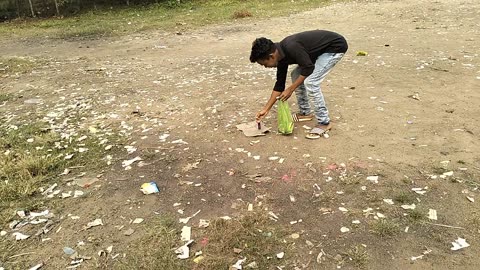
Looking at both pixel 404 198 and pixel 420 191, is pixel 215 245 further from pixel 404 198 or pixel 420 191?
pixel 420 191

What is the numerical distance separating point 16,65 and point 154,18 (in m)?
4.94

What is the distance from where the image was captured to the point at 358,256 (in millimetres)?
2617

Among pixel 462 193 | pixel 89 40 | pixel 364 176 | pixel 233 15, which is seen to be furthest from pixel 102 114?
pixel 233 15

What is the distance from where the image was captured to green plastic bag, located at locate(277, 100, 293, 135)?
13.6ft

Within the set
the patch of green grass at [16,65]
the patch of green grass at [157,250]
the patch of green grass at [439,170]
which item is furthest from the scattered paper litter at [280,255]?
the patch of green grass at [16,65]

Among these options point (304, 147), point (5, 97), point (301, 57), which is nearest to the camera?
point (301, 57)

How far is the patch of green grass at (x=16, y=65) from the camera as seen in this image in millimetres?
7555

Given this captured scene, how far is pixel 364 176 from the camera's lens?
3.46 metres

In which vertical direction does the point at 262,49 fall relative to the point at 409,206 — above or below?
above

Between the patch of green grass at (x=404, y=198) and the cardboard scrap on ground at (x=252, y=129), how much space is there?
159 centimetres

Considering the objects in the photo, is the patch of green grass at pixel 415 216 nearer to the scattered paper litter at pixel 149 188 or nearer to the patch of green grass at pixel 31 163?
the scattered paper litter at pixel 149 188

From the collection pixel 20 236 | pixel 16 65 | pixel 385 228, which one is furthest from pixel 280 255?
pixel 16 65

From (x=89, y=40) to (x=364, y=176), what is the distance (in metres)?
8.59

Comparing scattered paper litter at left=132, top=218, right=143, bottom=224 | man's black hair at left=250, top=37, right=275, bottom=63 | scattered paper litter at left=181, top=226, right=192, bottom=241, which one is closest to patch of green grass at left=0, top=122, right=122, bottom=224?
scattered paper litter at left=132, top=218, right=143, bottom=224
